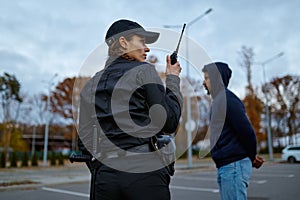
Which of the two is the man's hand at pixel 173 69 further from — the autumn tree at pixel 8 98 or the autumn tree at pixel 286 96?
the autumn tree at pixel 286 96

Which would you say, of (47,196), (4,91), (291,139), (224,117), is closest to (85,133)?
(224,117)

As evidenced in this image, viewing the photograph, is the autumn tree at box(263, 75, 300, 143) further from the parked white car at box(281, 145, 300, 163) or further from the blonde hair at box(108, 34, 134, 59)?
the blonde hair at box(108, 34, 134, 59)

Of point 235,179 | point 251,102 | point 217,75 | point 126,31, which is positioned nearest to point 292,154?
point 251,102

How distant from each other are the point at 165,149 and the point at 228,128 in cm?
132

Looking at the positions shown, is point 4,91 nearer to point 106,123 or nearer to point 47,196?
point 47,196

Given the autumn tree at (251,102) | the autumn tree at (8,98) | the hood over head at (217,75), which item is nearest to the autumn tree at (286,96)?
the autumn tree at (251,102)

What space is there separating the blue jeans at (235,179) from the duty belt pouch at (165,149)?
1172 millimetres

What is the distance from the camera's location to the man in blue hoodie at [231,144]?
9.09 feet

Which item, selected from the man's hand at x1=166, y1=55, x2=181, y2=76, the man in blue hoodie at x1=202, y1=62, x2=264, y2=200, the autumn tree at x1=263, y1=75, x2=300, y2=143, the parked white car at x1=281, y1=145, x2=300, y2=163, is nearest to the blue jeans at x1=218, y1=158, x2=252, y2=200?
the man in blue hoodie at x1=202, y1=62, x2=264, y2=200

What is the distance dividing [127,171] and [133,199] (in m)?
0.15

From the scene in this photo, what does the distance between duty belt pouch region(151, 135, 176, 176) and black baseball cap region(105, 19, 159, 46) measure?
0.64 meters

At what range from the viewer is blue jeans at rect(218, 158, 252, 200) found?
272cm

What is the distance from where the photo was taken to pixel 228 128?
292 cm

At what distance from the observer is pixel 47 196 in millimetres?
8148
